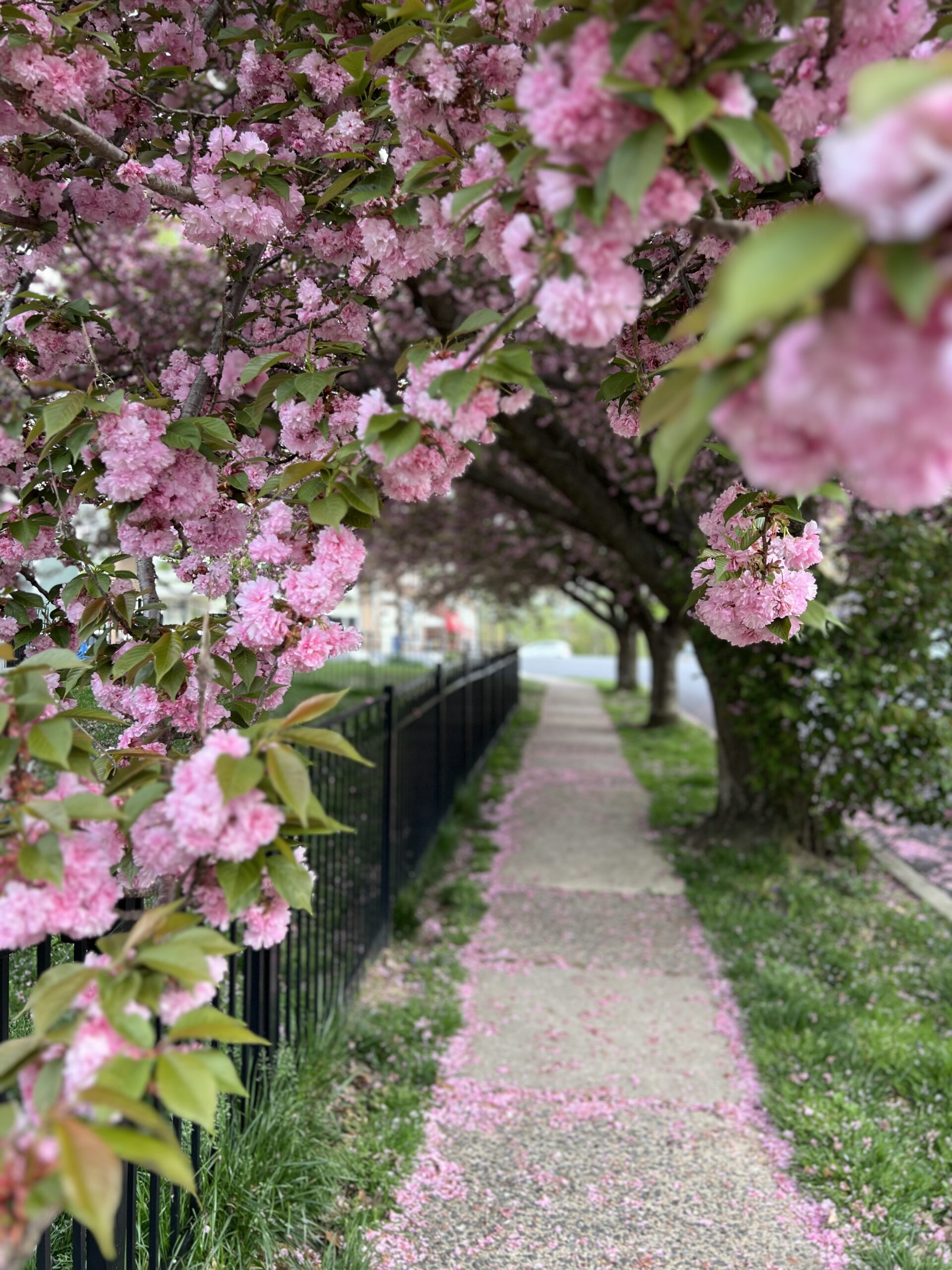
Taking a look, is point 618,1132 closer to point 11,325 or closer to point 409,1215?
point 409,1215

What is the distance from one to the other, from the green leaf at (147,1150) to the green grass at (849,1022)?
2366mm

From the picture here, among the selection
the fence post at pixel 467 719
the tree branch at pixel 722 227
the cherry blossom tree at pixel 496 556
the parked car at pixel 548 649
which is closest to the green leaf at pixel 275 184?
the tree branch at pixel 722 227

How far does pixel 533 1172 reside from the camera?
3.00 metres

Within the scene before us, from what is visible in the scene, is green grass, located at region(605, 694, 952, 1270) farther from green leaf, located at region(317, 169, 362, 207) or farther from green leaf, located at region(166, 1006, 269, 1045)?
green leaf, located at region(317, 169, 362, 207)

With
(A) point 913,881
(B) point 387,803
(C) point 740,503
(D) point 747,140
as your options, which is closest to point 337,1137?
(B) point 387,803

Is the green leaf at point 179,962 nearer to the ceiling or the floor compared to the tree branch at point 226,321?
A: nearer to the floor

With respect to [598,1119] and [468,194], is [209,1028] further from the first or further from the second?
[598,1119]

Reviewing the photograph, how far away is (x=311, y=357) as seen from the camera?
200 centimetres

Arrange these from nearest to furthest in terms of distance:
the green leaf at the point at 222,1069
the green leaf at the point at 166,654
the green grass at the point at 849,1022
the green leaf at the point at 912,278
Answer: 1. the green leaf at the point at 912,278
2. the green leaf at the point at 222,1069
3. the green leaf at the point at 166,654
4. the green grass at the point at 849,1022

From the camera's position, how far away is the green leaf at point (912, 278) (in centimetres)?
70

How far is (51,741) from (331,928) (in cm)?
260

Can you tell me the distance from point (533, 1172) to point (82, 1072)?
2.36 metres

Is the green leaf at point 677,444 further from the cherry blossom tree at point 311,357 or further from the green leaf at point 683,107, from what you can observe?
the green leaf at point 683,107

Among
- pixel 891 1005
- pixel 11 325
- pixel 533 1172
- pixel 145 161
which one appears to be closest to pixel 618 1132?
pixel 533 1172
